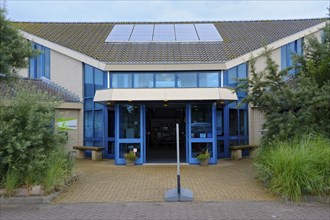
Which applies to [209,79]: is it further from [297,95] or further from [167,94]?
[297,95]

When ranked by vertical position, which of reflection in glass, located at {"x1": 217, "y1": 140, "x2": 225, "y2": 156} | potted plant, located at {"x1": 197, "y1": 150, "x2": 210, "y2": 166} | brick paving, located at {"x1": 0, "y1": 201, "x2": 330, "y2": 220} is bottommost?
brick paving, located at {"x1": 0, "y1": 201, "x2": 330, "y2": 220}

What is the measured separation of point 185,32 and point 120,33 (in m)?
3.72

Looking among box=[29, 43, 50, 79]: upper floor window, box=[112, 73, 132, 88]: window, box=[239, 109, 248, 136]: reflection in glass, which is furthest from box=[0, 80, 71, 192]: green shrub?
box=[239, 109, 248, 136]: reflection in glass

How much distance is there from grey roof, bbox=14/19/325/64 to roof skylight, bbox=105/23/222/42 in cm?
52

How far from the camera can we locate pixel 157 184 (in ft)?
33.5

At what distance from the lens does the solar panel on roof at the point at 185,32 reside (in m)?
19.5

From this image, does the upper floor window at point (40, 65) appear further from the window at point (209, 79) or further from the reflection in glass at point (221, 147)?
the reflection in glass at point (221, 147)

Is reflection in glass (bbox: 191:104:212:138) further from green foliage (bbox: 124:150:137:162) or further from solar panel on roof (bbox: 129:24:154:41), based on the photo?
solar panel on roof (bbox: 129:24:154:41)

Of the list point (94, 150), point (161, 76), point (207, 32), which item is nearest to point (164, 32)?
point (207, 32)

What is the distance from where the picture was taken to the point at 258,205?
7789 millimetres

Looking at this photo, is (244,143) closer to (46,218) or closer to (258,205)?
(258,205)

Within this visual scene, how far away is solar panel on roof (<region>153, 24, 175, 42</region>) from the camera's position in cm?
1950

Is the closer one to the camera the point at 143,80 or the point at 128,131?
the point at 128,131

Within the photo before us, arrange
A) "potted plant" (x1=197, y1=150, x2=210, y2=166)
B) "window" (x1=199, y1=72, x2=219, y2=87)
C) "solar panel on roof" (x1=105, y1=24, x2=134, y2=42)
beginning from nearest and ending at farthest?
"potted plant" (x1=197, y1=150, x2=210, y2=166), "window" (x1=199, y1=72, x2=219, y2=87), "solar panel on roof" (x1=105, y1=24, x2=134, y2=42)
